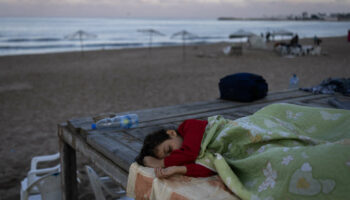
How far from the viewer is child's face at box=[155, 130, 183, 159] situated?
1844mm

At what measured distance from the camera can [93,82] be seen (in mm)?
9836

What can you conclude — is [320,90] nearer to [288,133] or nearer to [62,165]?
[288,133]

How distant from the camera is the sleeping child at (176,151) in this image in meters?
1.71

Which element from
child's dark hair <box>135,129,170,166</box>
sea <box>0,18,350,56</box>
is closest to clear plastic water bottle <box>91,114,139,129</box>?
child's dark hair <box>135,129,170,166</box>

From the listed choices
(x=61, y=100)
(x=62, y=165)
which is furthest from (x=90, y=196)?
(x=61, y=100)

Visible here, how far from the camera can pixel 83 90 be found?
8672 mm

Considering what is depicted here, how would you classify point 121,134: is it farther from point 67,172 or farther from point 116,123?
point 67,172

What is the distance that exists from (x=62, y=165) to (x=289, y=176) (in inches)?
77.7

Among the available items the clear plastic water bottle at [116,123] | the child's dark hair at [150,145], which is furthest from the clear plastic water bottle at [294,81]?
the child's dark hair at [150,145]

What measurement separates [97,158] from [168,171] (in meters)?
0.78

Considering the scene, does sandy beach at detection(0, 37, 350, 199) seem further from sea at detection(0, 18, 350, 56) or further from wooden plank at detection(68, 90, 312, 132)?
sea at detection(0, 18, 350, 56)

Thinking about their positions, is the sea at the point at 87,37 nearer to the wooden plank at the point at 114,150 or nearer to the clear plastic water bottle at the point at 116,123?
the clear plastic water bottle at the point at 116,123

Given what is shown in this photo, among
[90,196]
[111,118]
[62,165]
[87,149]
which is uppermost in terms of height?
[111,118]

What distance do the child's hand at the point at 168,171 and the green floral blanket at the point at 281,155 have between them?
0.38ft
